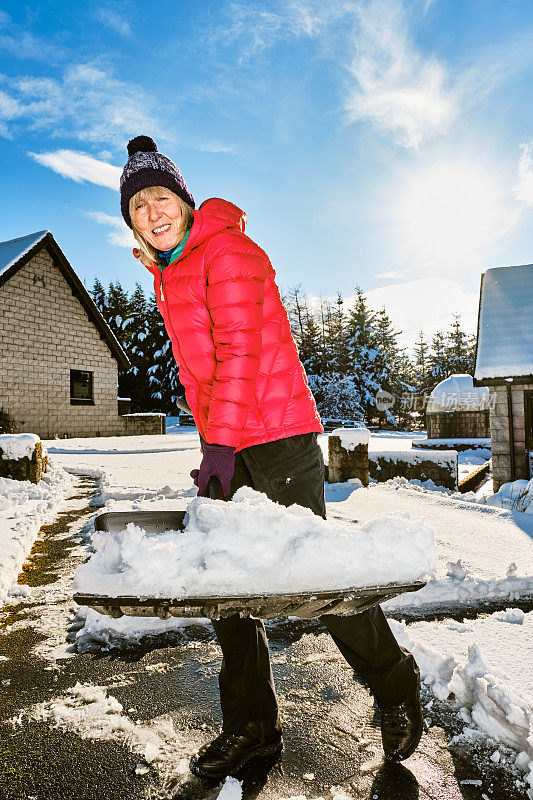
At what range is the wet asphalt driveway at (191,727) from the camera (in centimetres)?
147

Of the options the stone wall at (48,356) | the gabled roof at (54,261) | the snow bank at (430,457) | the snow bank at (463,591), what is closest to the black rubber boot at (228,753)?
the snow bank at (463,591)

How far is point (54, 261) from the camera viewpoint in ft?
53.2

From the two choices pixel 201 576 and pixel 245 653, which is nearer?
pixel 201 576

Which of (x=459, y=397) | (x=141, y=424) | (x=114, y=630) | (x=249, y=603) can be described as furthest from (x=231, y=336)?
(x=459, y=397)

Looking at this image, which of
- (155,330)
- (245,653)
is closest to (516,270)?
(245,653)

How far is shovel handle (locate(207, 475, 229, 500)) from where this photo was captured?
1.55m

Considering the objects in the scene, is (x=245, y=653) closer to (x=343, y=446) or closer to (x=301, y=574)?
(x=301, y=574)

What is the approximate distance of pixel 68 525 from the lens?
494cm

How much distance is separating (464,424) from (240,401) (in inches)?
849

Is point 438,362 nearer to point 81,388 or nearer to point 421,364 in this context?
point 421,364

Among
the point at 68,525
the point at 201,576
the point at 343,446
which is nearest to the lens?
the point at 201,576

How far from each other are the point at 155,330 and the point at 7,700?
122ft

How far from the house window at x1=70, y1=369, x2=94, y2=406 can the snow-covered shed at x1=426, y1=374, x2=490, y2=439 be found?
14.7 m

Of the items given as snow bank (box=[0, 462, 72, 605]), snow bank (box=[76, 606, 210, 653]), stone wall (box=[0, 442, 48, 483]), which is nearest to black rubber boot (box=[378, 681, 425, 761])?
snow bank (box=[76, 606, 210, 653])
